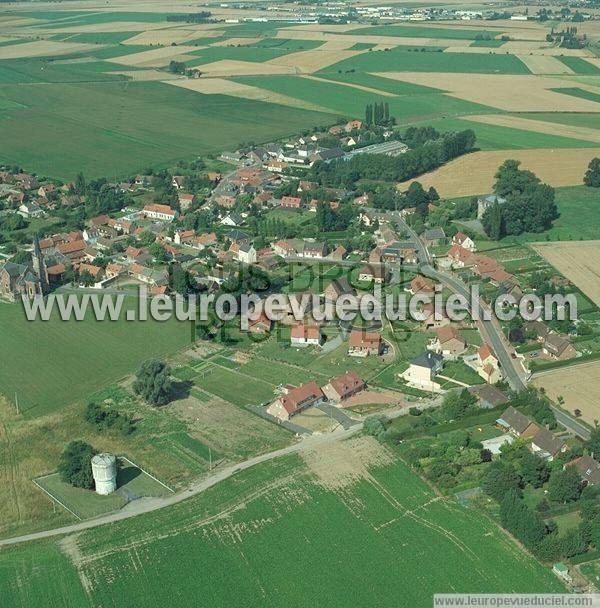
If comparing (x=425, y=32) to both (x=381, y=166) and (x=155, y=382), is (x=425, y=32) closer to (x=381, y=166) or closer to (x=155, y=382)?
(x=381, y=166)

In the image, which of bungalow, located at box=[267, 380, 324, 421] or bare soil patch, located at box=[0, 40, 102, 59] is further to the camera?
bare soil patch, located at box=[0, 40, 102, 59]

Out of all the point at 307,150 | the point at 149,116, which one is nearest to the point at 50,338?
the point at 307,150

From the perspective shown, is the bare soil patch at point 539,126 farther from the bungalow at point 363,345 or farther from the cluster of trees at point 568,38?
the cluster of trees at point 568,38

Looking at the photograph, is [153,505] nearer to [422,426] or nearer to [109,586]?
[109,586]

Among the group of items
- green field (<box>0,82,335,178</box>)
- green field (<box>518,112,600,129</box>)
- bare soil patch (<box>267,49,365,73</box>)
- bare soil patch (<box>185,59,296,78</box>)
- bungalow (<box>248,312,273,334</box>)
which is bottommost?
green field (<box>0,82,335,178</box>)

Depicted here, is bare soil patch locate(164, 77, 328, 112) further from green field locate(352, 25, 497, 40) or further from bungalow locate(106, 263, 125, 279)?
bungalow locate(106, 263, 125, 279)

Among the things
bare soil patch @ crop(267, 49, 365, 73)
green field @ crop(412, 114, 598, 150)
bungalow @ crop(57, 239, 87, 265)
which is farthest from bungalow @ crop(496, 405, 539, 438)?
bare soil patch @ crop(267, 49, 365, 73)

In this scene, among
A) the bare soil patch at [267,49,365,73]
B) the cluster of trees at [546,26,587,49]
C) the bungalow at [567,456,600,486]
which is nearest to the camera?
the bungalow at [567,456,600,486]
